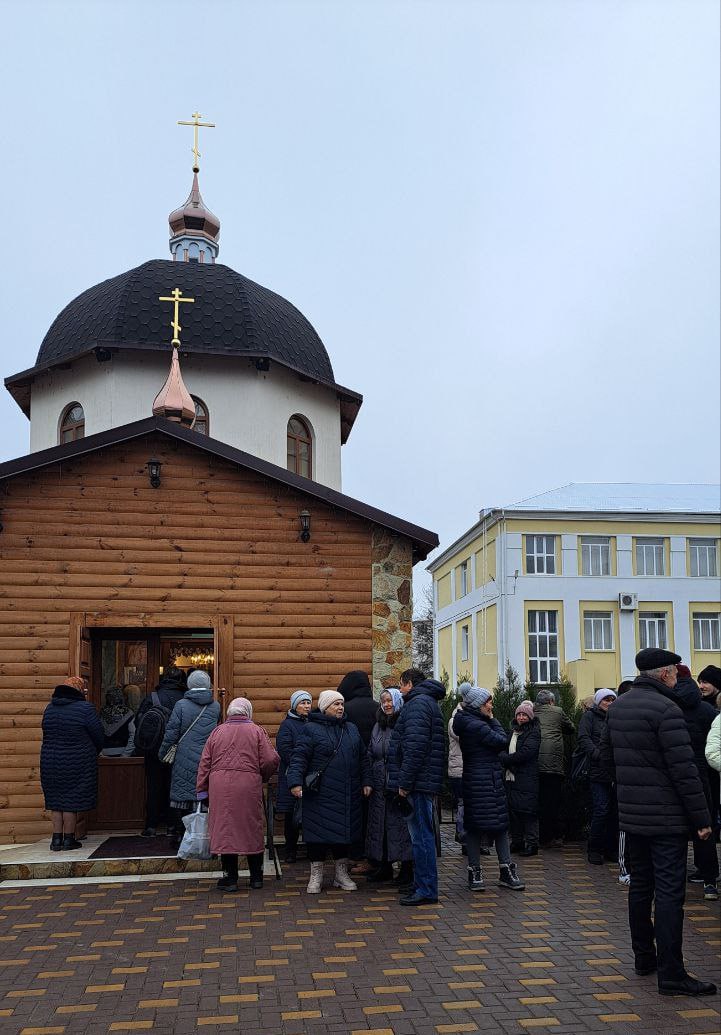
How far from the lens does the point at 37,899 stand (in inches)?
324

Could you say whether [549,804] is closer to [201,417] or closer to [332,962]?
[332,962]

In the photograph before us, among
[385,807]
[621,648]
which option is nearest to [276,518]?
[385,807]

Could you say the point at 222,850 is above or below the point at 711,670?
below

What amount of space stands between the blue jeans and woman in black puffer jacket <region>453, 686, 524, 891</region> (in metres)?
0.52

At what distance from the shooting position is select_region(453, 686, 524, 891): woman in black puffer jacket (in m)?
8.30

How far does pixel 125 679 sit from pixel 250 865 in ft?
13.5

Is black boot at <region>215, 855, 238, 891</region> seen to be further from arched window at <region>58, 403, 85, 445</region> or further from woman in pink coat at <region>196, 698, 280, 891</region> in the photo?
arched window at <region>58, 403, 85, 445</region>

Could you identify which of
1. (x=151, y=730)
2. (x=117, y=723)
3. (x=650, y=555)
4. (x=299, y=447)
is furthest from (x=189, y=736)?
(x=650, y=555)

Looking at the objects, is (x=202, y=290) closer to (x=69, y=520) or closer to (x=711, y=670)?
(x=69, y=520)

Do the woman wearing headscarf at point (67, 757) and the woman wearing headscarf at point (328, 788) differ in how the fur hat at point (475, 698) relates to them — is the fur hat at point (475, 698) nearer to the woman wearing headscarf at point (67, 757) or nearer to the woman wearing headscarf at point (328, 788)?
the woman wearing headscarf at point (328, 788)

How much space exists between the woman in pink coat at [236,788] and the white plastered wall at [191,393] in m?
9.84

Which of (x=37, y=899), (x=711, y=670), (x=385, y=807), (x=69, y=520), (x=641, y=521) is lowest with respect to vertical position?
(x=37, y=899)

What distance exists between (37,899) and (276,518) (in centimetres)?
501

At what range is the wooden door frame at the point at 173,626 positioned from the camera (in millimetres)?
10750
